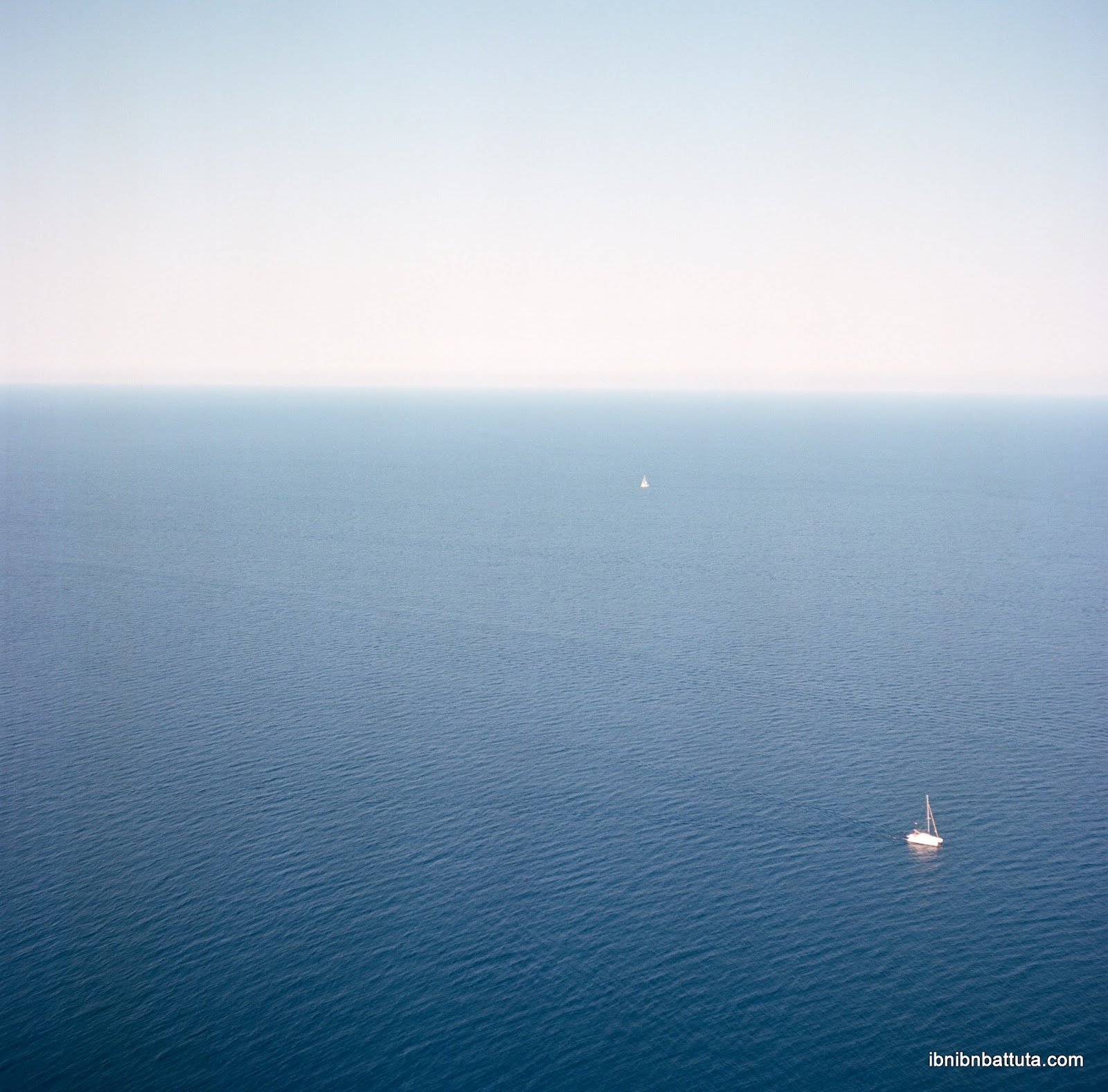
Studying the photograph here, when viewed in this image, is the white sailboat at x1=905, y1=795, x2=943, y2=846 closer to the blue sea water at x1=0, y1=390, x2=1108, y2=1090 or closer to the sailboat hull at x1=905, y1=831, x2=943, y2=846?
the sailboat hull at x1=905, y1=831, x2=943, y2=846

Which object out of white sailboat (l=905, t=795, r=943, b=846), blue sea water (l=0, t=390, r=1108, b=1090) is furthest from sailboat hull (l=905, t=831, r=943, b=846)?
blue sea water (l=0, t=390, r=1108, b=1090)

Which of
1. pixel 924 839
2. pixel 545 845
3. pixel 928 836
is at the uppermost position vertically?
pixel 545 845

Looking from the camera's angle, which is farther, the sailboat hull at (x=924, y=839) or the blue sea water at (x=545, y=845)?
the sailboat hull at (x=924, y=839)

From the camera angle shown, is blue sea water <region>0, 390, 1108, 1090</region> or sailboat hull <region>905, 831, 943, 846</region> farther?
sailboat hull <region>905, 831, 943, 846</region>

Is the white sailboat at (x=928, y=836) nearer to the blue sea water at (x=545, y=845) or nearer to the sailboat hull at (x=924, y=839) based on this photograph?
the sailboat hull at (x=924, y=839)

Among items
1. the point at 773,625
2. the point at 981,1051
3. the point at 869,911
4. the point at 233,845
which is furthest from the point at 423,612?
the point at 981,1051

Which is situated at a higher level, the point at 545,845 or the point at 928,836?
the point at 545,845

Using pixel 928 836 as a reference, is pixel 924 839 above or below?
below

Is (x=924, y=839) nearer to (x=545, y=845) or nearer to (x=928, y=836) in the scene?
(x=928, y=836)

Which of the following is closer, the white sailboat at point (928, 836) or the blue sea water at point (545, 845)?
the blue sea water at point (545, 845)

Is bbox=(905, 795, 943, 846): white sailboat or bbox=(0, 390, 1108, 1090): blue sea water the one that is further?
bbox=(905, 795, 943, 846): white sailboat

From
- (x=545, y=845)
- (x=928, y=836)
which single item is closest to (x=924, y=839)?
(x=928, y=836)

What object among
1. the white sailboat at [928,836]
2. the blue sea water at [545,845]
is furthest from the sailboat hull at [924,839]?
the blue sea water at [545,845]
